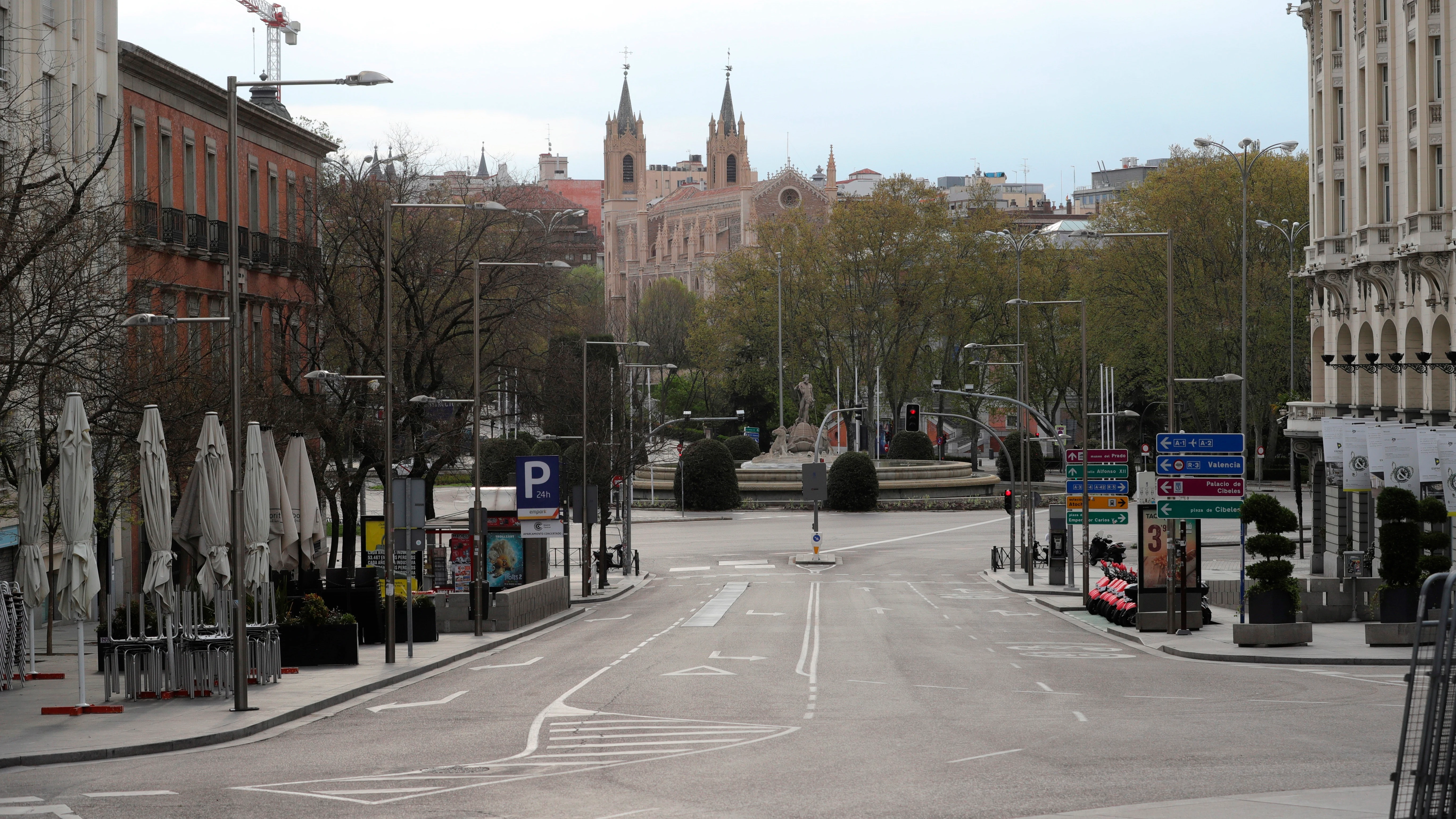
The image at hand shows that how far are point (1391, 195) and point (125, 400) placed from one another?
37.5 meters

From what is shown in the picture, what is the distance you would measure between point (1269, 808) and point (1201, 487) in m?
19.0

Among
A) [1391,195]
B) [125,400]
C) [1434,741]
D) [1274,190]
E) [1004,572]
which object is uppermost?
[1274,190]

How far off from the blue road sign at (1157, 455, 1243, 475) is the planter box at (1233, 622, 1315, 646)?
11.5 ft

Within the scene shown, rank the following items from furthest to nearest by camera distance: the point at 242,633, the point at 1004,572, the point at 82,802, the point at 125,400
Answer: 1. the point at 1004,572
2. the point at 125,400
3. the point at 242,633
4. the point at 82,802

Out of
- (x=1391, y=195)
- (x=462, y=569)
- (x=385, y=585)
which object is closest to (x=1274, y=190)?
(x=1391, y=195)

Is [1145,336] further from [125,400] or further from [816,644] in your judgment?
[125,400]

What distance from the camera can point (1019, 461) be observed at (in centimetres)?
9262

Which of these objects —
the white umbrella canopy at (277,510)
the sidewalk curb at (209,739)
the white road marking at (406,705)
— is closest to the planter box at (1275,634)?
the sidewalk curb at (209,739)

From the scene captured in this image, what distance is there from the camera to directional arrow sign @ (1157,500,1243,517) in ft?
99.2

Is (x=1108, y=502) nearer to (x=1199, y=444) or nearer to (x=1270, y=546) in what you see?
(x=1199, y=444)

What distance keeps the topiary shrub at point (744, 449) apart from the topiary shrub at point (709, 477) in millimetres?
14433

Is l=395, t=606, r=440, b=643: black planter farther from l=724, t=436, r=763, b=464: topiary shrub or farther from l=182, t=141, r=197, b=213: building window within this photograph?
l=724, t=436, r=763, b=464: topiary shrub

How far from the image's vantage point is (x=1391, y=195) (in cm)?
4753

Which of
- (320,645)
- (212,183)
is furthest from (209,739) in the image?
(212,183)
